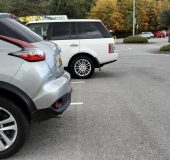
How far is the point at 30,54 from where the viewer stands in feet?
16.9

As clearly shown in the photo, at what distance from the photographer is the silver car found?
5.08 m

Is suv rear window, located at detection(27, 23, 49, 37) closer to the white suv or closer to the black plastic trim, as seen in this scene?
the white suv

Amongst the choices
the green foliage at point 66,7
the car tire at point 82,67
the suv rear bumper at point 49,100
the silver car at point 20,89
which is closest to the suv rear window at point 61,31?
the car tire at point 82,67

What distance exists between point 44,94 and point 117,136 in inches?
52.3

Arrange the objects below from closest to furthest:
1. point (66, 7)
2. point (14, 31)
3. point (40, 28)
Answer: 1. point (14, 31)
2. point (40, 28)
3. point (66, 7)

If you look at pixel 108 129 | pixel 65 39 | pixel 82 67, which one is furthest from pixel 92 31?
pixel 108 129

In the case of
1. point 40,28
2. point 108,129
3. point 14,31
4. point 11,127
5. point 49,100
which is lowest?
point 108,129

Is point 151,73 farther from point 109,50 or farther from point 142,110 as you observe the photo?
point 142,110

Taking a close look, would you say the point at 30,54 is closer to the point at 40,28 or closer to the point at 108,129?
the point at 108,129

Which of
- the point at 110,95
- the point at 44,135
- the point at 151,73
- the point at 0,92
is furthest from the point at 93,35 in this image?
the point at 0,92

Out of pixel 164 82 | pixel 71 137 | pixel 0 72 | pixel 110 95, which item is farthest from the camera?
pixel 164 82

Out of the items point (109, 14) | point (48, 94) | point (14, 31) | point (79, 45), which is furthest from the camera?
point (109, 14)

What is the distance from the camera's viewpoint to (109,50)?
12.6 m

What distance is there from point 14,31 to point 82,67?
23.7 ft
